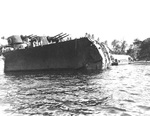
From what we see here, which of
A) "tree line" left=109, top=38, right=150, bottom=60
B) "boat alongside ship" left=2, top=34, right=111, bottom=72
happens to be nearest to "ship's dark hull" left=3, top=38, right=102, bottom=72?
"boat alongside ship" left=2, top=34, right=111, bottom=72

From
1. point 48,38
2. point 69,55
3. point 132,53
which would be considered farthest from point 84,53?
point 132,53

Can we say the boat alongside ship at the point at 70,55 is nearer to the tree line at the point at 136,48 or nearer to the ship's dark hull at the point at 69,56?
the ship's dark hull at the point at 69,56

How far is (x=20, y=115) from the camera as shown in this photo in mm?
7445

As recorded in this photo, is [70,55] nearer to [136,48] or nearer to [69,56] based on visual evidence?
[69,56]

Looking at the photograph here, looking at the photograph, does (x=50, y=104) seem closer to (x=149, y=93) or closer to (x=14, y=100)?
(x=14, y=100)

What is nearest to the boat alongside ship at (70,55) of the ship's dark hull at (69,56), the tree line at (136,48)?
the ship's dark hull at (69,56)

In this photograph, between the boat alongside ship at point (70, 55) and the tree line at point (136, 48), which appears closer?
the boat alongside ship at point (70, 55)

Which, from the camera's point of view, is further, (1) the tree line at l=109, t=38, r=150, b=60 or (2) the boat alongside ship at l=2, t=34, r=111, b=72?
(1) the tree line at l=109, t=38, r=150, b=60

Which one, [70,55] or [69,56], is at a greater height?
[70,55]

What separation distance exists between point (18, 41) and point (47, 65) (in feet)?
34.2

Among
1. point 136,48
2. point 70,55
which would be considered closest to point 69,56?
point 70,55

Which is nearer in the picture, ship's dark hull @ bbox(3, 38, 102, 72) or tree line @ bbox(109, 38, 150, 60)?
ship's dark hull @ bbox(3, 38, 102, 72)

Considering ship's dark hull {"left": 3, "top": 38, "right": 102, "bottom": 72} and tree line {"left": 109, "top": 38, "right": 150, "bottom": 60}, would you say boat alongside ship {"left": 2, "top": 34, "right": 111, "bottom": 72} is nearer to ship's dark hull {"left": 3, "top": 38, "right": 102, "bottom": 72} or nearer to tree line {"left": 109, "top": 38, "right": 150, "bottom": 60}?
ship's dark hull {"left": 3, "top": 38, "right": 102, "bottom": 72}

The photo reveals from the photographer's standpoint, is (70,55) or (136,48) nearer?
(70,55)
